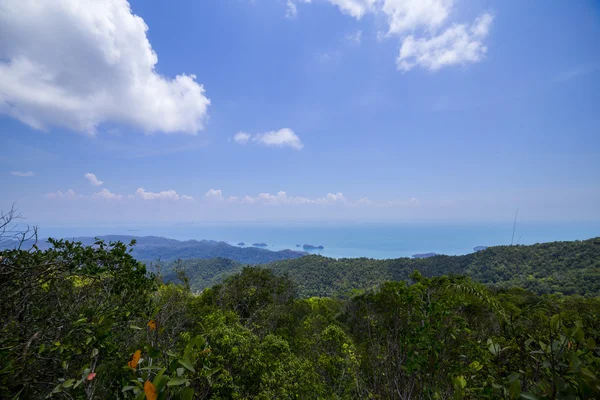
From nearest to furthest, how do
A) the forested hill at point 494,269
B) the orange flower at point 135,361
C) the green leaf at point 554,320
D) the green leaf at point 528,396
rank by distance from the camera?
the green leaf at point 528,396 → the orange flower at point 135,361 → the green leaf at point 554,320 → the forested hill at point 494,269

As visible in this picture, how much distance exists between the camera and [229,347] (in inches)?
162

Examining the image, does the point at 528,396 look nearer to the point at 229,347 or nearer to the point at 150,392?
the point at 150,392

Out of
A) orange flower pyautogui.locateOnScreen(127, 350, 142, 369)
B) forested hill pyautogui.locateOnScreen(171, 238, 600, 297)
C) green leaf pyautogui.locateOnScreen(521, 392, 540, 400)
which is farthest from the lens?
forested hill pyautogui.locateOnScreen(171, 238, 600, 297)

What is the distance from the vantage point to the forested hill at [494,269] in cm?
4239

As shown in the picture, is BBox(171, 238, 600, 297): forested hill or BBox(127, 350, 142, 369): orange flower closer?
BBox(127, 350, 142, 369): orange flower

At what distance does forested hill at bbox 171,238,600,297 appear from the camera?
4239 centimetres

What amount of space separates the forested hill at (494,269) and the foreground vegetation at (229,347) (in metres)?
31.9

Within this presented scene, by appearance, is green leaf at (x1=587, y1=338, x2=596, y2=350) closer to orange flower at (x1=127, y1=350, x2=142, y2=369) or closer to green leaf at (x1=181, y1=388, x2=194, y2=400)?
green leaf at (x1=181, y1=388, x2=194, y2=400)

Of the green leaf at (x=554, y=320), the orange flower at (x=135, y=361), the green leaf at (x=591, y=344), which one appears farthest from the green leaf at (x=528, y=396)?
the orange flower at (x=135, y=361)

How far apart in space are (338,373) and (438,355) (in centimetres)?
478

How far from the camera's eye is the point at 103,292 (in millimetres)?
3379

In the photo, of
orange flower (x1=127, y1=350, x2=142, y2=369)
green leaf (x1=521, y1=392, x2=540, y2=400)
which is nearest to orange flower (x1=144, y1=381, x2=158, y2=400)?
orange flower (x1=127, y1=350, x2=142, y2=369)

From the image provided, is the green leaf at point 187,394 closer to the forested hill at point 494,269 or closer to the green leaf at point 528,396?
the green leaf at point 528,396

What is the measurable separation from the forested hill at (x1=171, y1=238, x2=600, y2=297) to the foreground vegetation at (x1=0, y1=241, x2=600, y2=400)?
105ft
